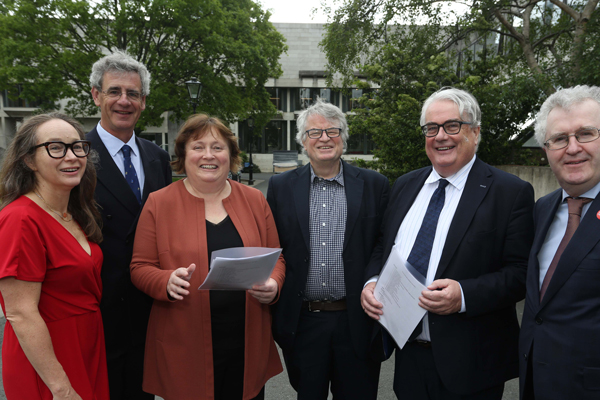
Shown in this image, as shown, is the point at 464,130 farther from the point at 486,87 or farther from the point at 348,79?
the point at 348,79

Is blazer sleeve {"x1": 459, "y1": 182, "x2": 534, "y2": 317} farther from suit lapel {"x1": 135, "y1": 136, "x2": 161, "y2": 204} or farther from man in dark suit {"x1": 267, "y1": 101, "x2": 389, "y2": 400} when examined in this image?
suit lapel {"x1": 135, "y1": 136, "x2": 161, "y2": 204}

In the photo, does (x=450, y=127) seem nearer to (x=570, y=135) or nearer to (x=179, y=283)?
(x=570, y=135)

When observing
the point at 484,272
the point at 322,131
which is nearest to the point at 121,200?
the point at 322,131

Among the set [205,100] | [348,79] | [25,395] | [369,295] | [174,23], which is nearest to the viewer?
[25,395]

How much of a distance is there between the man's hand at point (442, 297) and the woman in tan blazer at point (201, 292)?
0.96 meters

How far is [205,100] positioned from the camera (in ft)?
71.5

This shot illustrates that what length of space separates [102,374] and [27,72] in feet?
66.3

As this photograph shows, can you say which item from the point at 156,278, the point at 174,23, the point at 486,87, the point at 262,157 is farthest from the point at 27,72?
the point at 262,157

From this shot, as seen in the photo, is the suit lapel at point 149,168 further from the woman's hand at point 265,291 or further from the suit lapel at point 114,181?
the woman's hand at point 265,291

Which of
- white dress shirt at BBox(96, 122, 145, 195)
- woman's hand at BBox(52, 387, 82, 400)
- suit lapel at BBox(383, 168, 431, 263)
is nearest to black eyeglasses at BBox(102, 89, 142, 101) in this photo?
white dress shirt at BBox(96, 122, 145, 195)

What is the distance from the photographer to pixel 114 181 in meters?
3.01

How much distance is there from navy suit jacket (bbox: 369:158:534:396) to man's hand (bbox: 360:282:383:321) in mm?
358

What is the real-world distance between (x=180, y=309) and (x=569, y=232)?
2332mm

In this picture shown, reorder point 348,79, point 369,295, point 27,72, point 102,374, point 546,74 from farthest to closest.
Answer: point 27,72, point 348,79, point 546,74, point 369,295, point 102,374
